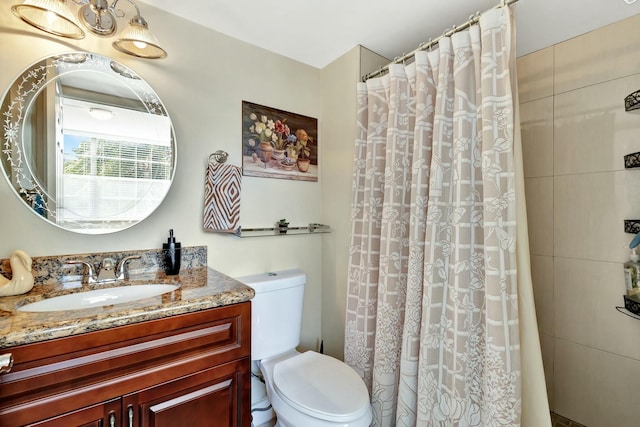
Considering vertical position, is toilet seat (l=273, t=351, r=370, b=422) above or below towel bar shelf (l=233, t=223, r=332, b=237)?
below

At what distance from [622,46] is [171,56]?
235cm

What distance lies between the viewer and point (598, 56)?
1.56m

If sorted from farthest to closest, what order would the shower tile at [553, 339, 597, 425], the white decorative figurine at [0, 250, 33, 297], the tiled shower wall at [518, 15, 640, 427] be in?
the shower tile at [553, 339, 597, 425] < the tiled shower wall at [518, 15, 640, 427] < the white decorative figurine at [0, 250, 33, 297]

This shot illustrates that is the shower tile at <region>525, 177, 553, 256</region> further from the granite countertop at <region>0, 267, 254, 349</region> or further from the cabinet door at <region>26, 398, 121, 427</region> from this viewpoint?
the cabinet door at <region>26, 398, 121, 427</region>

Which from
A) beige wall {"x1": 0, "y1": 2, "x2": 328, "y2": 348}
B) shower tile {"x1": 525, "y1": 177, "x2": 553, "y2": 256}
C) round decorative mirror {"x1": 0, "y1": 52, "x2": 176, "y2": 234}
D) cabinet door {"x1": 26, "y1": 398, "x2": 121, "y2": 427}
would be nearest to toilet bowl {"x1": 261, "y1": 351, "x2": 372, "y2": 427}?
beige wall {"x1": 0, "y1": 2, "x2": 328, "y2": 348}

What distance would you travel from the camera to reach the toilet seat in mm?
1146

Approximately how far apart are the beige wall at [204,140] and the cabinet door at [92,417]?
2.34 ft

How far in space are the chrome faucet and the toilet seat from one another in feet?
2.82

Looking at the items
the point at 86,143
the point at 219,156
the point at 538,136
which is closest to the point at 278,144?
the point at 219,156

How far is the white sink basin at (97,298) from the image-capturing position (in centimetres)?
104

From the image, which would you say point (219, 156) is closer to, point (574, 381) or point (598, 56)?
point (598, 56)

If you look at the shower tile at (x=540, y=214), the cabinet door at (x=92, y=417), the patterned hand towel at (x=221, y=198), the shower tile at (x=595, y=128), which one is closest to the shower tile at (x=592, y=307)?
the shower tile at (x=540, y=214)

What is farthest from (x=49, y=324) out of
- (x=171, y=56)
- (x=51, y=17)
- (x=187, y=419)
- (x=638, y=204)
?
(x=638, y=204)

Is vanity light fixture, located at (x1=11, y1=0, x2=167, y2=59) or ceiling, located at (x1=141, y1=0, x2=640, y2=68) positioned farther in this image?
ceiling, located at (x1=141, y1=0, x2=640, y2=68)
